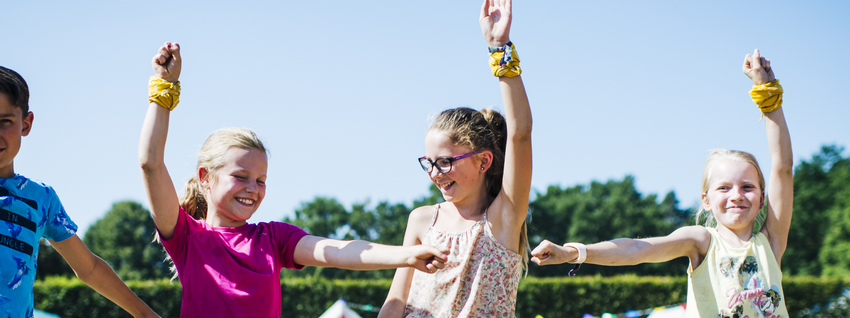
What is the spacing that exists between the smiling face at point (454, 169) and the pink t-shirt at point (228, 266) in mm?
799

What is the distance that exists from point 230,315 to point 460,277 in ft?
3.51

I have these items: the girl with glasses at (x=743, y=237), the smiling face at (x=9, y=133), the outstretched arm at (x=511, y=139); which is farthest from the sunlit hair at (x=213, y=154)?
the girl with glasses at (x=743, y=237)

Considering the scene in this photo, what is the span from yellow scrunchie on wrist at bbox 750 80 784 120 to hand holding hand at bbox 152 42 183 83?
10.1 feet

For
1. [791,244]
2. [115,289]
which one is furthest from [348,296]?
[791,244]

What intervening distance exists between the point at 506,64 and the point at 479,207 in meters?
0.82

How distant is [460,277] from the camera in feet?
9.59

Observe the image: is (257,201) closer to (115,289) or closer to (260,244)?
(260,244)

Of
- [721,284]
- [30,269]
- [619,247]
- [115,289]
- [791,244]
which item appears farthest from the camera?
[791,244]

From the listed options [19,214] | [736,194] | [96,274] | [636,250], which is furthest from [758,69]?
[19,214]

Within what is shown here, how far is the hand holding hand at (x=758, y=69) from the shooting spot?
3.41 m

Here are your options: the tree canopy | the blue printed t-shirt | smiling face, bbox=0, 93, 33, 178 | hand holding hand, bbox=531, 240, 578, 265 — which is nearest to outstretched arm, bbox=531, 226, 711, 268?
hand holding hand, bbox=531, 240, 578, 265

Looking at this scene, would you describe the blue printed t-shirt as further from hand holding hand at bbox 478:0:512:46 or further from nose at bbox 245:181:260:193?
hand holding hand at bbox 478:0:512:46

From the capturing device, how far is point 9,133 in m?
2.40

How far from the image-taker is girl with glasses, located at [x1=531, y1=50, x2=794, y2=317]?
3244mm
